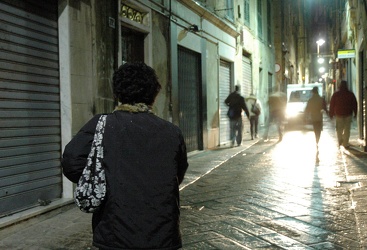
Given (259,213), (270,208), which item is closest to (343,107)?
(270,208)

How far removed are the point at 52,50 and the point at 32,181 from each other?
5.62ft

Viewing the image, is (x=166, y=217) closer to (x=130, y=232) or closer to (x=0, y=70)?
(x=130, y=232)

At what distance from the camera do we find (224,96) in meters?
15.6

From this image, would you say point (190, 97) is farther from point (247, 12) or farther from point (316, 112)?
point (247, 12)

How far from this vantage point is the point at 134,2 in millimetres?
8898

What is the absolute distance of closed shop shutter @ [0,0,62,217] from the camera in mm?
5344

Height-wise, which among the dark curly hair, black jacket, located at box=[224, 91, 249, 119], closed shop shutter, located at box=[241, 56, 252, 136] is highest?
closed shop shutter, located at box=[241, 56, 252, 136]

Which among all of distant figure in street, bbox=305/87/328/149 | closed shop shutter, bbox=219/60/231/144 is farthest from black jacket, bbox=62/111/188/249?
closed shop shutter, bbox=219/60/231/144

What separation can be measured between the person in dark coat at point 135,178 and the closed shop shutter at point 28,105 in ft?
10.9

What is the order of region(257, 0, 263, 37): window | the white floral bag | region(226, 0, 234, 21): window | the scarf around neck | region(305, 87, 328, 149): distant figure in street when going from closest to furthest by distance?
the white floral bag
the scarf around neck
region(305, 87, 328, 149): distant figure in street
region(226, 0, 234, 21): window
region(257, 0, 263, 37): window

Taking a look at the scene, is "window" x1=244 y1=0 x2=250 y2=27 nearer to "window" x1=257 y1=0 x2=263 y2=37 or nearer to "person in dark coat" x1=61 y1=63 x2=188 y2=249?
"window" x1=257 y1=0 x2=263 y2=37

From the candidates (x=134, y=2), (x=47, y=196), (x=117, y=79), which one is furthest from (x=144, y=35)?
(x=117, y=79)

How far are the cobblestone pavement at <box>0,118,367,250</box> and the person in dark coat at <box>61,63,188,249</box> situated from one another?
212 centimetres

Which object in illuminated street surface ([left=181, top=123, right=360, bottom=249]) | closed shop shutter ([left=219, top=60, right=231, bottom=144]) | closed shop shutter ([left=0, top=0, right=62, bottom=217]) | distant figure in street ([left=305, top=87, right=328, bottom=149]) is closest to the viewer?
illuminated street surface ([left=181, top=123, right=360, bottom=249])
